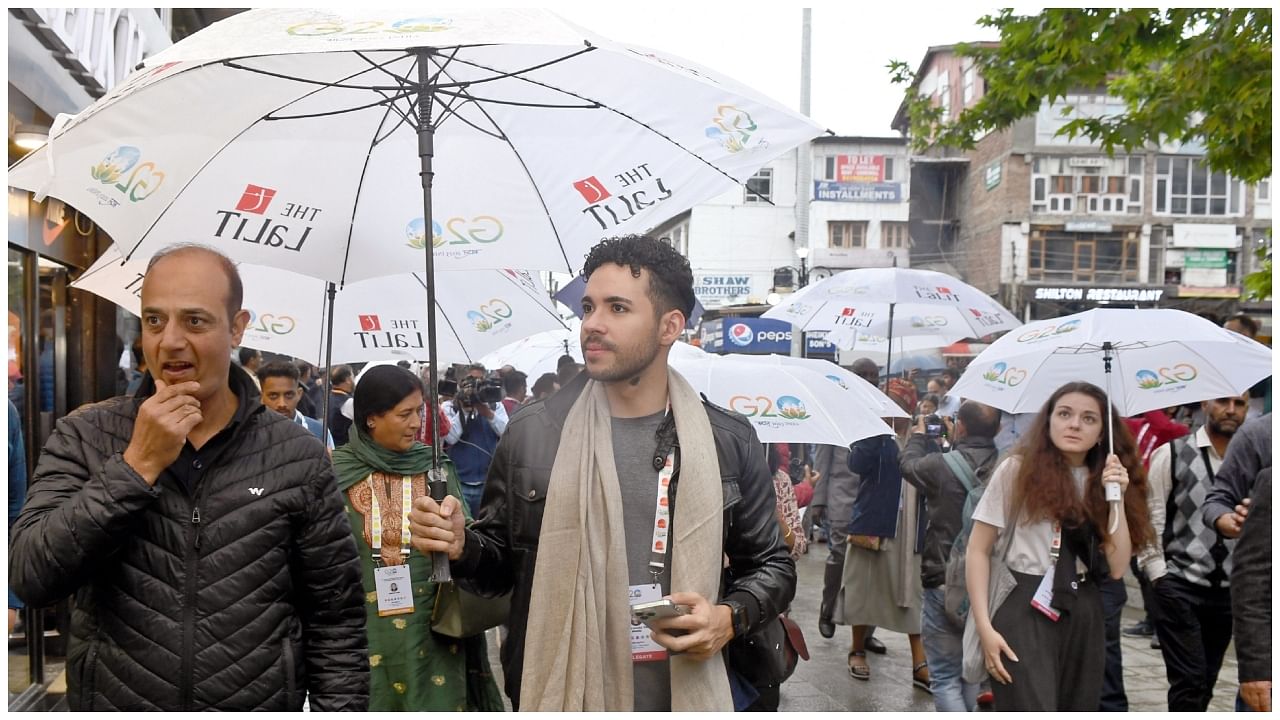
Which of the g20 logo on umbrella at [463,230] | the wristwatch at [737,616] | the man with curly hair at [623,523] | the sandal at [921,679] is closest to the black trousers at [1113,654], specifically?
the sandal at [921,679]

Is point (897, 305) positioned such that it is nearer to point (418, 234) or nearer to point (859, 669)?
point (859, 669)

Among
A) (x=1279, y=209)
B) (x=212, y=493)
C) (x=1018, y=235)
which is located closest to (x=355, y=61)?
(x=212, y=493)

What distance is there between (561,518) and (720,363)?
361 cm

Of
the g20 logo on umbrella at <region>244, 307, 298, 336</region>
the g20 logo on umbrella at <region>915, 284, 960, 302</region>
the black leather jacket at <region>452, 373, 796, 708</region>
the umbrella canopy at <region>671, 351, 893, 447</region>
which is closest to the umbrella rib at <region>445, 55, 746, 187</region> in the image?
the black leather jacket at <region>452, 373, 796, 708</region>

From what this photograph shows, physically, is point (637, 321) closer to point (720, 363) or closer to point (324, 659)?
point (324, 659)

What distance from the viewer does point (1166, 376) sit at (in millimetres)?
5863

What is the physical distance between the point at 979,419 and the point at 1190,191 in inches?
1768

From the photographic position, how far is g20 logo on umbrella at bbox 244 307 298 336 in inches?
229

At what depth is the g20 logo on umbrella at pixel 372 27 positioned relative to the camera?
8.54ft

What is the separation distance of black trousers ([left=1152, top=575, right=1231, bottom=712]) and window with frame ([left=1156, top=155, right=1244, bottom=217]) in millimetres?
44354

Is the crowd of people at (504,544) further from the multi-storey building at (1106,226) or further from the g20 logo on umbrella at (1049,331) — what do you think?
the multi-storey building at (1106,226)

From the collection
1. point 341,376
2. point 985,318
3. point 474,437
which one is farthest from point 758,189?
point 341,376

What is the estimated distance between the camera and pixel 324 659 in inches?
103

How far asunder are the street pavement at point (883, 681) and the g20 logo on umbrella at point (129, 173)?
3.56 meters
